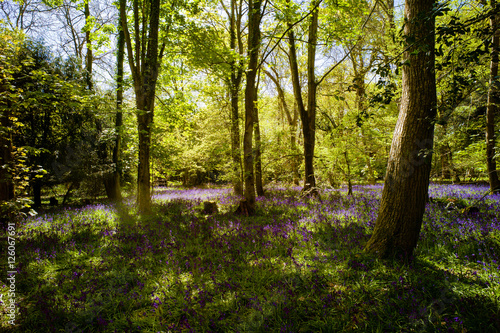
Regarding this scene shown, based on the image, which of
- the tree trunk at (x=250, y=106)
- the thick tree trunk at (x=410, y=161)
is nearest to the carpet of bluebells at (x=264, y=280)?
the thick tree trunk at (x=410, y=161)

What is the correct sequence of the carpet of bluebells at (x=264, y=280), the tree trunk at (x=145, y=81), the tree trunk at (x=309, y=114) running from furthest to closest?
the tree trunk at (x=309, y=114)
the tree trunk at (x=145, y=81)
the carpet of bluebells at (x=264, y=280)

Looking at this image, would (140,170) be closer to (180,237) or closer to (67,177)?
(180,237)

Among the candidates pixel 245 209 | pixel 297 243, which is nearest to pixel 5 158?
pixel 245 209

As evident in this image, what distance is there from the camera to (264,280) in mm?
3469

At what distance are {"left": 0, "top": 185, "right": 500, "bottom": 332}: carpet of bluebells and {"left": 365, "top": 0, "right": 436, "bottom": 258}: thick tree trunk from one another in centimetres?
42

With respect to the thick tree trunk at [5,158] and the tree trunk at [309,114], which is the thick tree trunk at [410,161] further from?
the thick tree trunk at [5,158]

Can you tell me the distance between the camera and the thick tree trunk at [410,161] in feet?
10.4

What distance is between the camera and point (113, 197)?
12.2m

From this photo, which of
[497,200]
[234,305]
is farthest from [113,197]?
[497,200]

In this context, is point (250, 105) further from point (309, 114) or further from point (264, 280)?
point (264, 280)

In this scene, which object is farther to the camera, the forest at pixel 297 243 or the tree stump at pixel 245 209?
the tree stump at pixel 245 209

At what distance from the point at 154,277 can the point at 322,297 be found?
8.45 feet

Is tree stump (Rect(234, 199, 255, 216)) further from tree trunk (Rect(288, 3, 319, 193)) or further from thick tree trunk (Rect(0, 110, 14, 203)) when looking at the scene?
thick tree trunk (Rect(0, 110, 14, 203))

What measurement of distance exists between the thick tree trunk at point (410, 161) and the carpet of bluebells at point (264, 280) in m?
0.42
